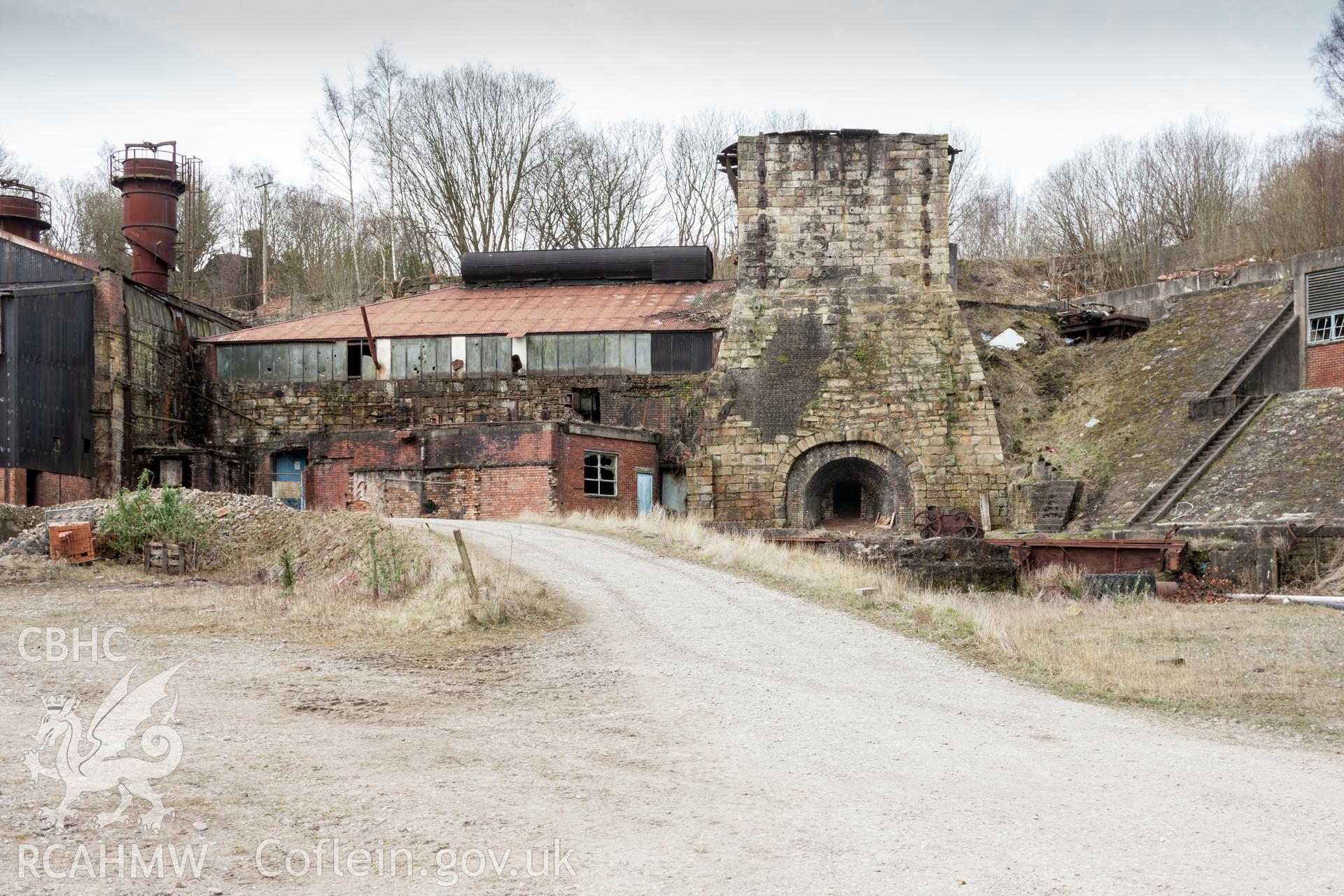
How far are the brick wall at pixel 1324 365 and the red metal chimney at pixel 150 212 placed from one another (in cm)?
2972

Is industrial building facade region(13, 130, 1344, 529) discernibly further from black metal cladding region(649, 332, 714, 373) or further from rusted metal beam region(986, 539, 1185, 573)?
rusted metal beam region(986, 539, 1185, 573)

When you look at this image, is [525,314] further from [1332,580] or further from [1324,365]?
[1332,580]

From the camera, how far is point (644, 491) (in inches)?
1115

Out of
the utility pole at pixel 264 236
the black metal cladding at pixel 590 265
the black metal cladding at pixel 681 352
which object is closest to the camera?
the black metal cladding at pixel 681 352

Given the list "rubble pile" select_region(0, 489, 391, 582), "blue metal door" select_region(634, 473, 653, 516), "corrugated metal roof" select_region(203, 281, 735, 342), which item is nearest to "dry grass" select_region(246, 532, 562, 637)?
"rubble pile" select_region(0, 489, 391, 582)

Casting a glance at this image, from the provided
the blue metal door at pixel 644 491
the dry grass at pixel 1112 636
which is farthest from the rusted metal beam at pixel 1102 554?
the blue metal door at pixel 644 491

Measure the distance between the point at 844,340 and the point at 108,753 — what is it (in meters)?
22.7

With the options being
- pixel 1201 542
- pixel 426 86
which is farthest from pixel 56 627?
pixel 426 86

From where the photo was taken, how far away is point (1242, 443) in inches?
930

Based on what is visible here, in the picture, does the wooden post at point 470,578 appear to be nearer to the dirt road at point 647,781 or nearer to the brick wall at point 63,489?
the dirt road at point 647,781

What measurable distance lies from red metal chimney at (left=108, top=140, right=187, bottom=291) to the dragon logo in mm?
27715

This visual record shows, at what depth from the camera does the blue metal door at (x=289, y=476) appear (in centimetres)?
2998

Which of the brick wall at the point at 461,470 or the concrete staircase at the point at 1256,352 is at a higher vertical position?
the concrete staircase at the point at 1256,352

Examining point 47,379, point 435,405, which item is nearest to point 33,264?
point 47,379
